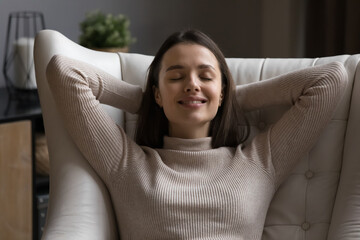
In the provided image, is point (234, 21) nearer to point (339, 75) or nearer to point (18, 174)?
point (18, 174)

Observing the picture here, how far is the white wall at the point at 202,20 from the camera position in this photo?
3.13m

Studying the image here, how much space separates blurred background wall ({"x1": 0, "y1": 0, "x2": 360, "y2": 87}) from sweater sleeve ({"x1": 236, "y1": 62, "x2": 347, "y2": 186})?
1485mm

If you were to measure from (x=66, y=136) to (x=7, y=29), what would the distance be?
1.34 meters

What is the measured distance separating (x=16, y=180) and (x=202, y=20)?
4.94ft

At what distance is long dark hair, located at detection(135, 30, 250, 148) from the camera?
1771mm

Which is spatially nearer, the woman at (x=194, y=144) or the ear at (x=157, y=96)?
the woman at (x=194, y=144)

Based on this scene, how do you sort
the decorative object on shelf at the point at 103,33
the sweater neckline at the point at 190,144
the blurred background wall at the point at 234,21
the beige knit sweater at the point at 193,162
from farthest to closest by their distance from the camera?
the blurred background wall at the point at 234,21 < the decorative object on shelf at the point at 103,33 < the sweater neckline at the point at 190,144 < the beige knit sweater at the point at 193,162

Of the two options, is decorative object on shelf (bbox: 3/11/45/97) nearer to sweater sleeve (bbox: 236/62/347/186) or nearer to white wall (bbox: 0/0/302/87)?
Result: white wall (bbox: 0/0/302/87)

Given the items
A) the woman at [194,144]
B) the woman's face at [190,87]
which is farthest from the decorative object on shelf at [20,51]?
the woman's face at [190,87]

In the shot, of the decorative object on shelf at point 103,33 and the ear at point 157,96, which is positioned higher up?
the ear at point 157,96

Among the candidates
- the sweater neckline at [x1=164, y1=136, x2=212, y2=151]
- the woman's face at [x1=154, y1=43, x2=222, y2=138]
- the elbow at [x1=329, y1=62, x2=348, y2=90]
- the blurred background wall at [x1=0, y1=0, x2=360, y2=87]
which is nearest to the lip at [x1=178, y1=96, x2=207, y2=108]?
the woman's face at [x1=154, y1=43, x2=222, y2=138]

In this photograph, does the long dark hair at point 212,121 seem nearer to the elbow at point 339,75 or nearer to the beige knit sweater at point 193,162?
the beige knit sweater at point 193,162

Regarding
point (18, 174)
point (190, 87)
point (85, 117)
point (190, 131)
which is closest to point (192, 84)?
point (190, 87)

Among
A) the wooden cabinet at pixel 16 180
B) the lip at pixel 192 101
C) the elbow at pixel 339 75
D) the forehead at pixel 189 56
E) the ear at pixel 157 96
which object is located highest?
the forehead at pixel 189 56
